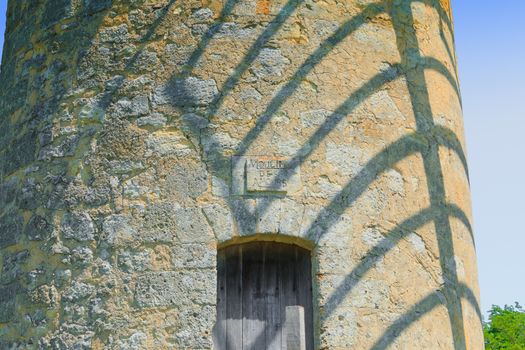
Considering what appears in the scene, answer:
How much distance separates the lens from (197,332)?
171 inches

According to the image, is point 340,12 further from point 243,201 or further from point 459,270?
point 459,270

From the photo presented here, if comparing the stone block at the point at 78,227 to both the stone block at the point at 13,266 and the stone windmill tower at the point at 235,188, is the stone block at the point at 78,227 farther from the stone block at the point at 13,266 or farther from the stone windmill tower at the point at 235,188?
the stone block at the point at 13,266

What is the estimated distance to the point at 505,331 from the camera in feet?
69.5

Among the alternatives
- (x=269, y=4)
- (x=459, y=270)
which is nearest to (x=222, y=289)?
(x=459, y=270)

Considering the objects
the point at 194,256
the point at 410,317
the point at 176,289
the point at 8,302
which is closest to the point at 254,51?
the point at 194,256

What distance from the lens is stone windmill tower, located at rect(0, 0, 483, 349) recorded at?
14.8 feet

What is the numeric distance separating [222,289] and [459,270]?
5.75 ft

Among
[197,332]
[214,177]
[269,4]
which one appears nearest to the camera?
[197,332]

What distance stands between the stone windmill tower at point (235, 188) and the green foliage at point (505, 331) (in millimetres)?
16882

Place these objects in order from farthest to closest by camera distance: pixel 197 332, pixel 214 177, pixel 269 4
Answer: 1. pixel 269 4
2. pixel 214 177
3. pixel 197 332

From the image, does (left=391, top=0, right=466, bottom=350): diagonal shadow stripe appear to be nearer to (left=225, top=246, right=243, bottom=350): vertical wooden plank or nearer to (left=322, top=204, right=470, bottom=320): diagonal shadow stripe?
(left=322, top=204, right=470, bottom=320): diagonal shadow stripe

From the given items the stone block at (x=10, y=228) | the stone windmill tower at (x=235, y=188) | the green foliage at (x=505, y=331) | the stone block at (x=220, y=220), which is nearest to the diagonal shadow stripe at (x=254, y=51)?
the stone windmill tower at (x=235, y=188)

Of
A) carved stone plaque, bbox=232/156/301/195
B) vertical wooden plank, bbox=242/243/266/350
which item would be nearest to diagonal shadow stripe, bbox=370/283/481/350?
vertical wooden plank, bbox=242/243/266/350

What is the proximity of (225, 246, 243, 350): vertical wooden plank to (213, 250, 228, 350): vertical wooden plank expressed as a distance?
0.07 ft
